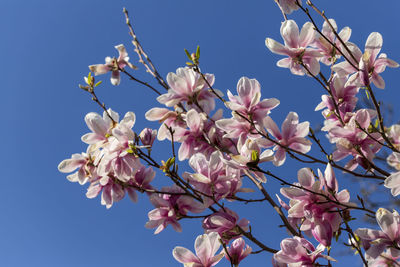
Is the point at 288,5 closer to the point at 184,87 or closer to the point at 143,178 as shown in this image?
the point at 184,87

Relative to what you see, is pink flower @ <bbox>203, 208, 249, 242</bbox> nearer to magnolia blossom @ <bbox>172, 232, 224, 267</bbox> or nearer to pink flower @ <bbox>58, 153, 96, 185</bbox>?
magnolia blossom @ <bbox>172, 232, 224, 267</bbox>

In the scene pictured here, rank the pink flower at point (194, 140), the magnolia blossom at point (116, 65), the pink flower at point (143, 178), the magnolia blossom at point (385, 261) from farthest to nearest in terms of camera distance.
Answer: the magnolia blossom at point (116, 65) → the pink flower at point (143, 178) → the pink flower at point (194, 140) → the magnolia blossom at point (385, 261)

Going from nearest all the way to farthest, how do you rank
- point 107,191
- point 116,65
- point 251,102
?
point 251,102 → point 107,191 → point 116,65

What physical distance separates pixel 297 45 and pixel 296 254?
83cm

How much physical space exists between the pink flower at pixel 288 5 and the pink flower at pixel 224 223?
37.9 inches

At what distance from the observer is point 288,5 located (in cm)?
157

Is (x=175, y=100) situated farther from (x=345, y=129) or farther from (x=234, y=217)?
(x=345, y=129)

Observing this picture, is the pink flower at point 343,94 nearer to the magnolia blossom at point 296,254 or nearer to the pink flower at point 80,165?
the magnolia blossom at point 296,254

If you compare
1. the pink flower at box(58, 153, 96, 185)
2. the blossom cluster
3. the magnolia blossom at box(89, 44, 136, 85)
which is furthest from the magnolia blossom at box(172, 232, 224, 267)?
the magnolia blossom at box(89, 44, 136, 85)

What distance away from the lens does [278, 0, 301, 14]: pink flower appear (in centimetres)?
155

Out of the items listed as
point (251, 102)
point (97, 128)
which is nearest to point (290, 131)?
point (251, 102)

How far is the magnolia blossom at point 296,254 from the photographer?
3.94 feet

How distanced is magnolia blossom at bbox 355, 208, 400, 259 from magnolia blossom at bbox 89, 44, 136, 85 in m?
1.66

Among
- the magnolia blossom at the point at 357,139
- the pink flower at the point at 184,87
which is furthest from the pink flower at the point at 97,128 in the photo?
the magnolia blossom at the point at 357,139
